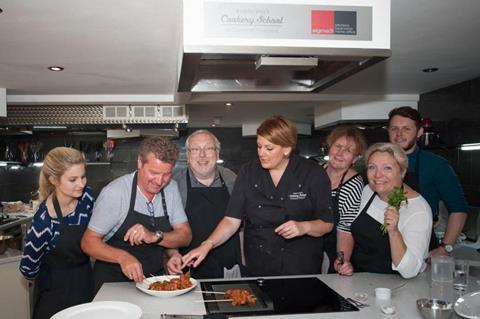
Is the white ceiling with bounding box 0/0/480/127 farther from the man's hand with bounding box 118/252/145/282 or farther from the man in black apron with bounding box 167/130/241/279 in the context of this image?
the man's hand with bounding box 118/252/145/282

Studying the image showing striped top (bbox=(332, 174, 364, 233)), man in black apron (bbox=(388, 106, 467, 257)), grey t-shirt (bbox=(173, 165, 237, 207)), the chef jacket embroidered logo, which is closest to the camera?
the chef jacket embroidered logo

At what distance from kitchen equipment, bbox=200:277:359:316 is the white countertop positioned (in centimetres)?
4

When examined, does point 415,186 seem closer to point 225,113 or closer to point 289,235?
point 289,235

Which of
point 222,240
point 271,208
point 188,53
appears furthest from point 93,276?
point 188,53

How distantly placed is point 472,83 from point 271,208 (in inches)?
116

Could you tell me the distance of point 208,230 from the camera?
101 inches

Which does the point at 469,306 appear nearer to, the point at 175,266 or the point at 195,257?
the point at 195,257

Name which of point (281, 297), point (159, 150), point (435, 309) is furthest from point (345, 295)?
point (159, 150)

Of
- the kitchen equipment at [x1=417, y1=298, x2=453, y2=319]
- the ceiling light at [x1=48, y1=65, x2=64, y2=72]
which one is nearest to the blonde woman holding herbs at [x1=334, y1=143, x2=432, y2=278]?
the kitchen equipment at [x1=417, y1=298, x2=453, y2=319]

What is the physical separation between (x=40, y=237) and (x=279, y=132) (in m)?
1.35

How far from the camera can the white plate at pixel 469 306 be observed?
1507 mm

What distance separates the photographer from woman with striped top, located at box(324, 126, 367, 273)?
239 cm

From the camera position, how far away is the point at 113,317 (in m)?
1.47

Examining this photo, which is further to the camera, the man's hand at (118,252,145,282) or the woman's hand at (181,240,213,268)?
the woman's hand at (181,240,213,268)
